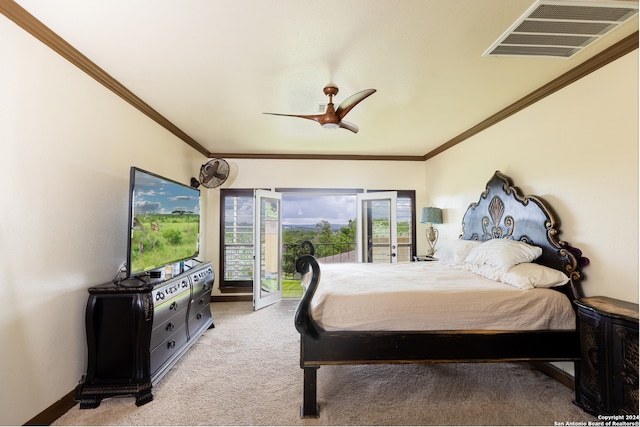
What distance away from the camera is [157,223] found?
8.87ft

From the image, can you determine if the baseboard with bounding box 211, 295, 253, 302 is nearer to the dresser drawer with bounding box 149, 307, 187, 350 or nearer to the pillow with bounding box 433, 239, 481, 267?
the dresser drawer with bounding box 149, 307, 187, 350

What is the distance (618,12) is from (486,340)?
2.12 meters

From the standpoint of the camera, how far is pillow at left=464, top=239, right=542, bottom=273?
8.44 feet

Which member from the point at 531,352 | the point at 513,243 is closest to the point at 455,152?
the point at 513,243

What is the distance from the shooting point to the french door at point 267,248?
4625 mm

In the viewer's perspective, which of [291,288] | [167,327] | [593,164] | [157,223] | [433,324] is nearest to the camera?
[433,324]

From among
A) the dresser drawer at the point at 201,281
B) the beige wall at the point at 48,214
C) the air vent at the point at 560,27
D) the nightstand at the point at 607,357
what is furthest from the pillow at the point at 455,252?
the beige wall at the point at 48,214

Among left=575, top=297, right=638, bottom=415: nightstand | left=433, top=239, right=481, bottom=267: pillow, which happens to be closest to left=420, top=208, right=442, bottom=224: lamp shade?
left=433, top=239, right=481, bottom=267: pillow

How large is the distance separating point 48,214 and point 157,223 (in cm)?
79

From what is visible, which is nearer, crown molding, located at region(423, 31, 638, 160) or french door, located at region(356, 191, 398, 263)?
crown molding, located at region(423, 31, 638, 160)

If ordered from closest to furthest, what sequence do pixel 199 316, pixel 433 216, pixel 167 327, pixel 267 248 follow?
1. pixel 167 327
2. pixel 199 316
3. pixel 433 216
4. pixel 267 248

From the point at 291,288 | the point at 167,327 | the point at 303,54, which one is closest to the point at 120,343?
the point at 167,327

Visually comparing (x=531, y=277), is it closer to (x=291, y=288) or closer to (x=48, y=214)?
(x=48, y=214)

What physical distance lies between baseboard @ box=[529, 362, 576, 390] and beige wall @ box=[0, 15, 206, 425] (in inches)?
148
